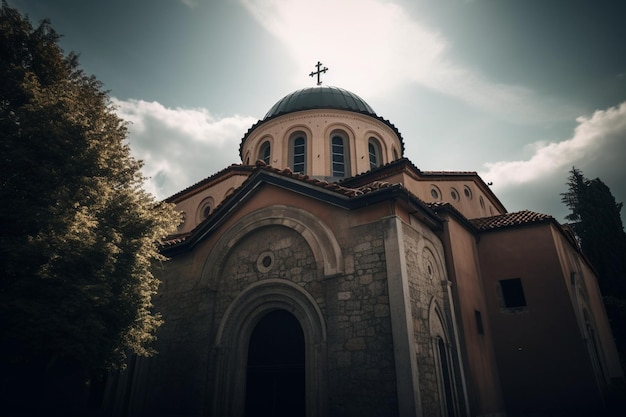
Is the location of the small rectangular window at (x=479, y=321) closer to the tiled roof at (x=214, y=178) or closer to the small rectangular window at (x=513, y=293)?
the small rectangular window at (x=513, y=293)

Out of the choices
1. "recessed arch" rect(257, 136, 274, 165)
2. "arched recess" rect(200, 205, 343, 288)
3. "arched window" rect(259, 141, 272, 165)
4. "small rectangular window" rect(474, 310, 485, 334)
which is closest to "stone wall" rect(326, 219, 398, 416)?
"arched recess" rect(200, 205, 343, 288)

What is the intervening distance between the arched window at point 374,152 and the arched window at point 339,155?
1.22 meters

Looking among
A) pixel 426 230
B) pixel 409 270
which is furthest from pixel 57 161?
pixel 426 230

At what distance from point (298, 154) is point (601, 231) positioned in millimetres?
20949

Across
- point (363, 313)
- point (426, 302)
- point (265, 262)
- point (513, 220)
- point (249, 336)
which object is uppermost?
point (513, 220)

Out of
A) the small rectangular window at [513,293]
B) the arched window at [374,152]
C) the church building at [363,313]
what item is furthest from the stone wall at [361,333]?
the arched window at [374,152]

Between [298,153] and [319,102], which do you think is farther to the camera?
[319,102]

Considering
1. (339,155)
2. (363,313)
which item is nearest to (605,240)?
(339,155)

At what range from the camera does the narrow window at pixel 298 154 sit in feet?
52.5

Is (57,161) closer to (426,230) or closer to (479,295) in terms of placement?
(426,230)

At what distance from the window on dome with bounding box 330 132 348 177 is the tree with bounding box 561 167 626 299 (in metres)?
18.4

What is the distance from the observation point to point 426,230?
31.4 ft

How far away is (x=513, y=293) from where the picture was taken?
11.6 metres

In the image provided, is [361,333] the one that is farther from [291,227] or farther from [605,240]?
[605,240]
